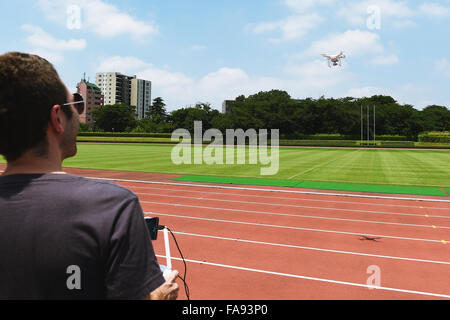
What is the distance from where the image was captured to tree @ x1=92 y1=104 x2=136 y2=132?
367 ft

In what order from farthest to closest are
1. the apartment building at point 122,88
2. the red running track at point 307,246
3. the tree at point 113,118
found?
the apartment building at point 122,88, the tree at point 113,118, the red running track at point 307,246

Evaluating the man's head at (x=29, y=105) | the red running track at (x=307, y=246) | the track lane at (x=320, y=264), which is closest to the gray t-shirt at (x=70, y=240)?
the man's head at (x=29, y=105)

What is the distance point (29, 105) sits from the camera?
1250mm

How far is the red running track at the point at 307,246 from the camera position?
549 cm

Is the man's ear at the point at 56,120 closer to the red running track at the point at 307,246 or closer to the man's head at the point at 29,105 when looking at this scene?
the man's head at the point at 29,105

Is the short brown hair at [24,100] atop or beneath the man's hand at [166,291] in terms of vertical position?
atop

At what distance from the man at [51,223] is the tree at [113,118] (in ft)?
377

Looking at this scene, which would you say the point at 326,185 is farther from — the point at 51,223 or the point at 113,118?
the point at 113,118

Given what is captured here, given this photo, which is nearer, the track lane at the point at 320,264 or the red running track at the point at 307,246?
the red running track at the point at 307,246

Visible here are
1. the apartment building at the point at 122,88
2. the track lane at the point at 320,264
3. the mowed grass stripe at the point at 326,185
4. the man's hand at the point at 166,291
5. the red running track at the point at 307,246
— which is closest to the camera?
the man's hand at the point at 166,291

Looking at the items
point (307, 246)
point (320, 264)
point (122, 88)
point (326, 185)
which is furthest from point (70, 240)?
point (122, 88)

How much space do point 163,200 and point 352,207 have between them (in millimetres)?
6608

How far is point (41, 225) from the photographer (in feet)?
3.92

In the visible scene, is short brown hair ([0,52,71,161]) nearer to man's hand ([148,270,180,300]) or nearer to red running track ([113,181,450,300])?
man's hand ([148,270,180,300])
